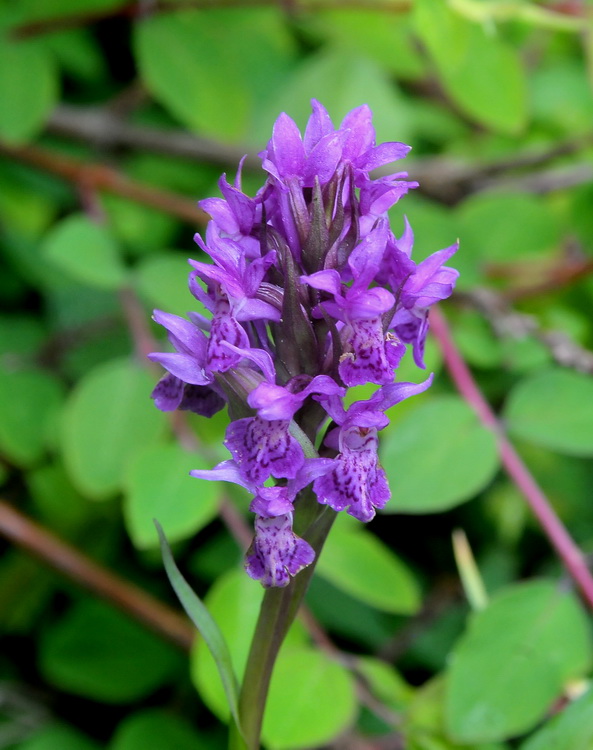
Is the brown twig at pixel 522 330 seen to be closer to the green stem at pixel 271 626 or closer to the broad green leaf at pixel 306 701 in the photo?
the broad green leaf at pixel 306 701

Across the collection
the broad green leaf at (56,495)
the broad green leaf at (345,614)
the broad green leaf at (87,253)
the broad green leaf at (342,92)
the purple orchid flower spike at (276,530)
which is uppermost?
the purple orchid flower spike at (276,530)

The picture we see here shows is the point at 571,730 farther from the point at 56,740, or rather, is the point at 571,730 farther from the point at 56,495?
the point at 56,495

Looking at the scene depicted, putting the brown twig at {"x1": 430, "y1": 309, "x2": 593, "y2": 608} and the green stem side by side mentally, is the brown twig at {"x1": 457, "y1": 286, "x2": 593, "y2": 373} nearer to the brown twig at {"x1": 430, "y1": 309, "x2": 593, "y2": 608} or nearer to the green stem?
the brown twig at {"x1": 430, "y1": 309, "x2": 593, "y2": 608}

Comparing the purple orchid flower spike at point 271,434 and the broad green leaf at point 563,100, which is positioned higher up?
the purple orchid flower spike at point 271,434

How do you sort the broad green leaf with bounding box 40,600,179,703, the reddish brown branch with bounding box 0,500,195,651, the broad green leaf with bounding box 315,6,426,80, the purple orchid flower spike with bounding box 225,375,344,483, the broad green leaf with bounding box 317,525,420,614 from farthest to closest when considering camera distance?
the broad green leaf with bounding box 315,6,426,80, the broad green leaf with bounding box 40,600,179,703, the reddish brown branch with bounding box 0,500,195,651, the broad green leaf with bounding box 317,525,420,614, the purple orchid flower spike with bounding box 225,375,344,483

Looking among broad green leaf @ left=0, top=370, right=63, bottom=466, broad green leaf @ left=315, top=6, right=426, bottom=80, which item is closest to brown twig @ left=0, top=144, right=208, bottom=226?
Answer: broad green leaf @ left=0, top=370, right=63, bottom=466

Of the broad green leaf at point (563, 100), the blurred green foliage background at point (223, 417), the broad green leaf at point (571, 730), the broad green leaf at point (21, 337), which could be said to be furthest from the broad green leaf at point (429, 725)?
the broad green leaf at point (563, 100)
